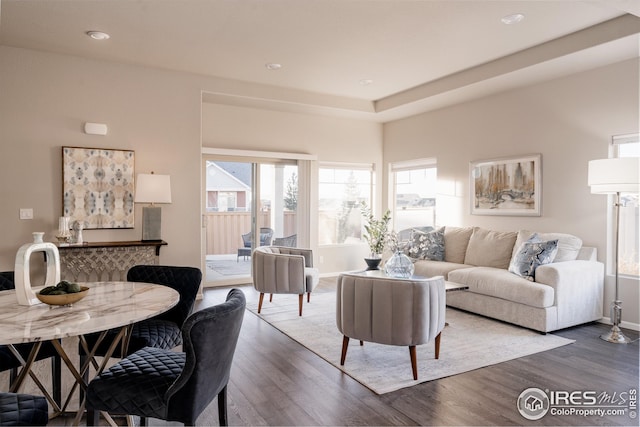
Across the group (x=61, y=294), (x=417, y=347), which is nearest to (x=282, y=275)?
(x=417, y=347)

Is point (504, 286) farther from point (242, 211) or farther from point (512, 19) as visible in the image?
point (242, 211)

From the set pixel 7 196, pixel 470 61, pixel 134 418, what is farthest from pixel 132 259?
pixel 470 61

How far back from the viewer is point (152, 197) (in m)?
4.80

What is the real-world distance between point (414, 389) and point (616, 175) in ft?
9.04

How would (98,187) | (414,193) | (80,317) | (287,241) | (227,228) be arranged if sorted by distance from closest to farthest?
(80,317) < (98,187) < (227,228) < (287,241) < (414,193)

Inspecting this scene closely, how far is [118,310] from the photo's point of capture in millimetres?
2004

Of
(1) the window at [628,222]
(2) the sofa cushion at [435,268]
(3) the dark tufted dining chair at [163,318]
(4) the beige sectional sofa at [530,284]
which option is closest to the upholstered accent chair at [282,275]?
(2) the sofa cushion at [435,268]

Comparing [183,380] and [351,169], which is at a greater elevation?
[351,169]

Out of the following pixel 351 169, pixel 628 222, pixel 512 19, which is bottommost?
pixel 628 222

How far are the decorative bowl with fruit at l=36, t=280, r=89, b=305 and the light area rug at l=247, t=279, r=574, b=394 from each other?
1876mm

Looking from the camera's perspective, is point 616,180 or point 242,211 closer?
point 616,180

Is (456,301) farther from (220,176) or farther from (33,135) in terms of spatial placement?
(33,135)

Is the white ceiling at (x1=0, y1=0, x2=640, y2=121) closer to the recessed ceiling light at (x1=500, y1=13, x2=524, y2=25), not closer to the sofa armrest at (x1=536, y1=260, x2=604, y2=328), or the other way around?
the recessed ceiling light at (x1=500, y1=13, x2=524, y2=25)

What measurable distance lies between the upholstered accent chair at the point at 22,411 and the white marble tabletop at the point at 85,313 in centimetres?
27
